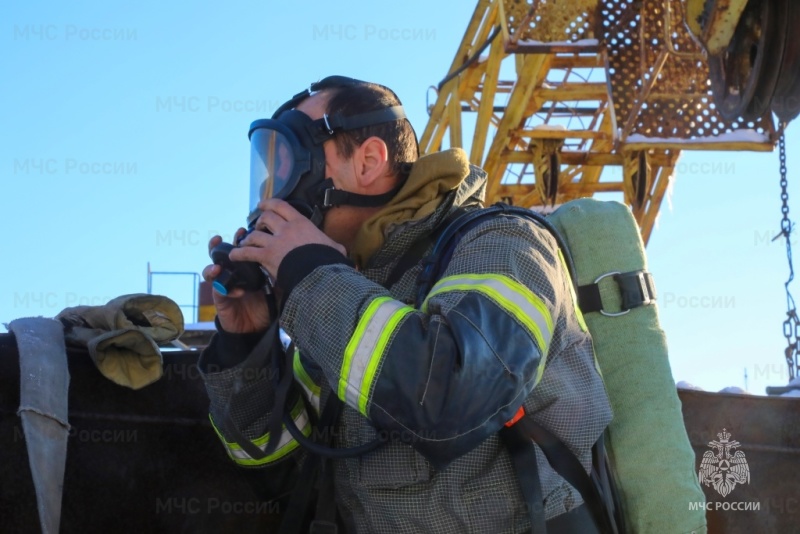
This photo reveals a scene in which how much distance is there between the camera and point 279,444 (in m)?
2.86

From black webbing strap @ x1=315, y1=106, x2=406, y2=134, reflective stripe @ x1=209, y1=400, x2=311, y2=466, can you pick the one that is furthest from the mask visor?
reflective stripe @ x1=209, y1=400, x2=311, y2=466

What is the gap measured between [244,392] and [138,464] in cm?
61

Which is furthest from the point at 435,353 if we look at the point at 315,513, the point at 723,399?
the point at 723,399

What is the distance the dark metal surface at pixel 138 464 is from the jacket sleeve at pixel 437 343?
950mm

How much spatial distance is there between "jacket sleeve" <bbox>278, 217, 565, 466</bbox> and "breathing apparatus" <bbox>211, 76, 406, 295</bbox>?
391 mm

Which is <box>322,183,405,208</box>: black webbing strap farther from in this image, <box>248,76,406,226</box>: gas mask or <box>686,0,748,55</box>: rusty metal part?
<box>686,0,748,55</box>: rusty metal part

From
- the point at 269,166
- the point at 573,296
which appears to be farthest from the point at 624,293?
the point at 269,166

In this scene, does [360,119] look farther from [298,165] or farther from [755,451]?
[755,451]

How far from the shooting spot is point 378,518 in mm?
2543

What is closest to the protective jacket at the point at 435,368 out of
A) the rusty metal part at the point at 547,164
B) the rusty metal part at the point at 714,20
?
the rusty metal part at the point at 714,20

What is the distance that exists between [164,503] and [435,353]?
1445mm

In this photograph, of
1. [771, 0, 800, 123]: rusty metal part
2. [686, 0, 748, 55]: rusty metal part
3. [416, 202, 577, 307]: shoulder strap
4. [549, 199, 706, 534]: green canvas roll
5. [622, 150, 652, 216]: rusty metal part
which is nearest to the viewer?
[416, 202, 577, 307]: shoulder strap

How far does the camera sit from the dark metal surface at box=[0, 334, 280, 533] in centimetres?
305

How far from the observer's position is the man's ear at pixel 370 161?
277cm
